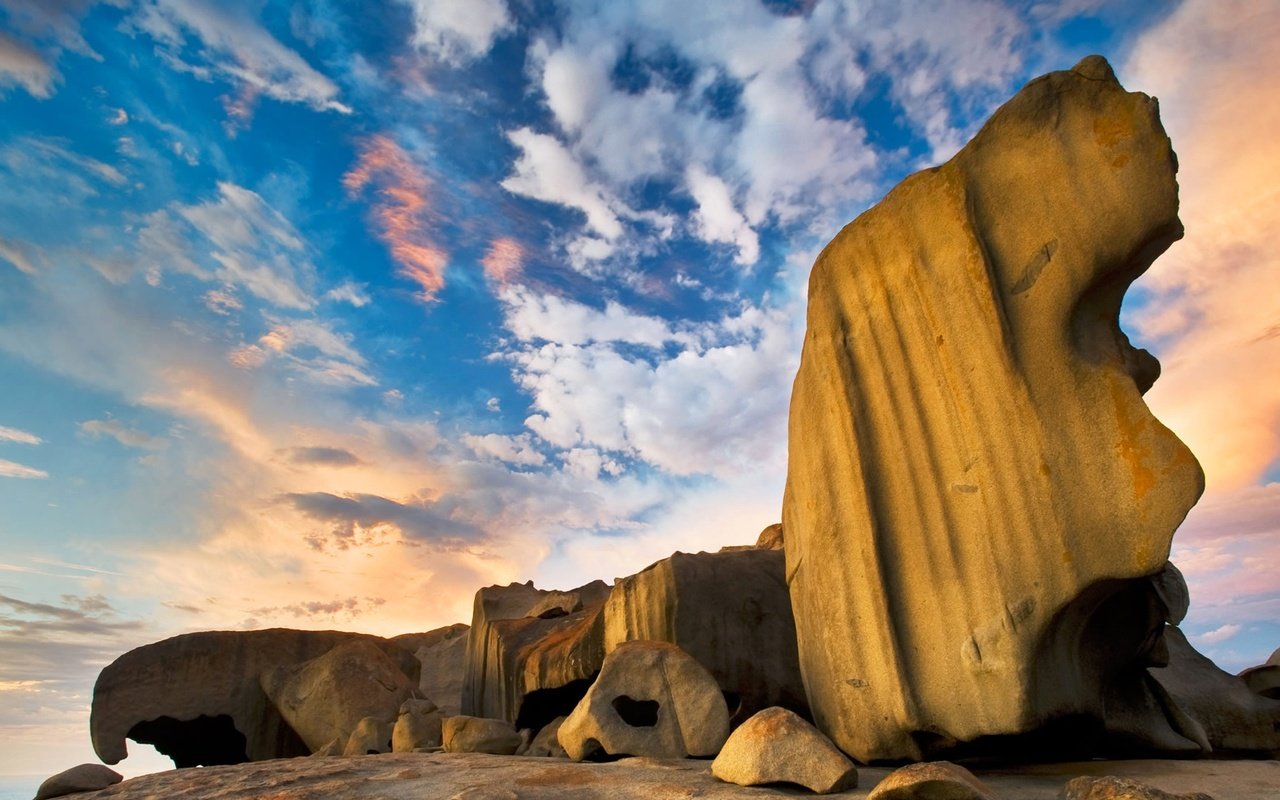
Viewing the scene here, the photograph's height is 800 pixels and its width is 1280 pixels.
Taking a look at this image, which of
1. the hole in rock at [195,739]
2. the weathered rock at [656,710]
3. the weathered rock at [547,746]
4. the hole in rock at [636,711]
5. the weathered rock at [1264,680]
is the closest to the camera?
the weathered rock at [656,710]

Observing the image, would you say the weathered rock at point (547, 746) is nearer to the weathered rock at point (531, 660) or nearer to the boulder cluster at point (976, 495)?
the boulder cluster at point (976, 495)

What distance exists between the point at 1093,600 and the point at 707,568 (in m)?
3.64

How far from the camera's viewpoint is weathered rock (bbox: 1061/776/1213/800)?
2.89 metres

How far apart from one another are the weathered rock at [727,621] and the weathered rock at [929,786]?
3790mm

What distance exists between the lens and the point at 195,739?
12484 mm

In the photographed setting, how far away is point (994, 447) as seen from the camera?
15.2ft

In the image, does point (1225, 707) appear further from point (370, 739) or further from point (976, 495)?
point (370, 739)

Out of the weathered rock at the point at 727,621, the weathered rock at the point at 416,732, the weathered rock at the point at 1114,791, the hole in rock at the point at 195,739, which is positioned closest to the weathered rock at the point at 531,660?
the weathered rock at the point at 727,621

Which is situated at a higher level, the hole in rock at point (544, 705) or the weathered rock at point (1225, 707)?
the hole in rock at point (544, 705)

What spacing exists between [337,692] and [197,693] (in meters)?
2.57

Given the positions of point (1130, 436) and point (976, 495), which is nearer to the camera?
point (1130, 436)

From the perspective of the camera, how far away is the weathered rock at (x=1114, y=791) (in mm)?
2893

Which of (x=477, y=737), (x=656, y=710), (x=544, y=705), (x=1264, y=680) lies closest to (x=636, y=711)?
(x=656, y=710)

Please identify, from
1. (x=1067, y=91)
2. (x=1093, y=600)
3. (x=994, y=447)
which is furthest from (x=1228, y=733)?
(x=1067, y=91)
